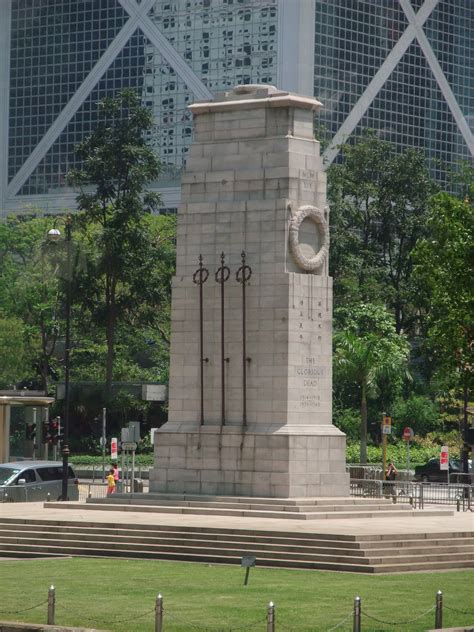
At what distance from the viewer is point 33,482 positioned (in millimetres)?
58094

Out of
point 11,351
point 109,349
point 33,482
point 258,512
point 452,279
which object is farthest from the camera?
point 11,351

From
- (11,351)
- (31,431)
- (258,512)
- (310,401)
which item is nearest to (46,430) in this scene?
(31,431)

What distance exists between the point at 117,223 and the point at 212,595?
66.5 m

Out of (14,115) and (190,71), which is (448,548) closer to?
(190,71)

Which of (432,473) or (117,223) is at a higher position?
(117,223)

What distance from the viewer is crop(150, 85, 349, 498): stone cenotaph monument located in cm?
4766

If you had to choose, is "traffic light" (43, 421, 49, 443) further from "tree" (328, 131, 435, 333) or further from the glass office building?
the glass office building

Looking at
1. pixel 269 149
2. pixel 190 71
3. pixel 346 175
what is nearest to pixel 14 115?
pixel 190 71

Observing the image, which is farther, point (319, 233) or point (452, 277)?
point (452, 277)

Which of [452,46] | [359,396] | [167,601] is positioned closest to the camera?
[167,601]

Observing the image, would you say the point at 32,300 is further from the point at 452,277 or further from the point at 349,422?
the point at 452,277

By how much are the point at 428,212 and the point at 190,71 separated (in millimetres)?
56341

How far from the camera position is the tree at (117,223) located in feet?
316

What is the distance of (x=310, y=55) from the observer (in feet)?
500
